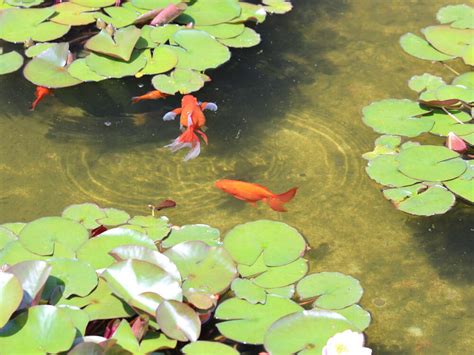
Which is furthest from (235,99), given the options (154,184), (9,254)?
(9,254)

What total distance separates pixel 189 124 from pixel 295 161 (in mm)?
366

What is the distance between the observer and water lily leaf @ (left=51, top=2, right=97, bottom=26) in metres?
3.06

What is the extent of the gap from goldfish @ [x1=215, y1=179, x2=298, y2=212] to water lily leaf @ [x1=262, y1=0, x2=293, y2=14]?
1001mm

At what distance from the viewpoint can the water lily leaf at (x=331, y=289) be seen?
6.70 feet

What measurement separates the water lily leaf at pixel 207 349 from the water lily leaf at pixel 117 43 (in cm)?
129

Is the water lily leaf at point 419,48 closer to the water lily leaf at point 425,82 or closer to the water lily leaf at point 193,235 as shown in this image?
the water lily leaf at point 425,82

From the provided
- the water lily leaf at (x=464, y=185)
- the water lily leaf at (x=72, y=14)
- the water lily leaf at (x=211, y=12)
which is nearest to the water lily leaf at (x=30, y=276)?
the water lily leaf at (x=464, y=185)

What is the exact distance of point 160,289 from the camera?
1.92 metres

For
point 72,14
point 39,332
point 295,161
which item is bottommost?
point 295,161

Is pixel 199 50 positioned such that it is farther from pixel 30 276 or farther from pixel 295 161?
pixel 30 276


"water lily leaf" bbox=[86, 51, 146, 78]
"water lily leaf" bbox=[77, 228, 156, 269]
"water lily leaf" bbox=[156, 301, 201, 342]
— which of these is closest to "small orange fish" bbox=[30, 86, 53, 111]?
"water lily leaf" bbox=[86, 51, 146, 78]

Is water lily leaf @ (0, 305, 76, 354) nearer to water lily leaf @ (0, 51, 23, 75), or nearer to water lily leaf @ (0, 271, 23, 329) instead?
water lily leaf @ (0, 271, 23, 329)

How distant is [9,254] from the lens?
211 cm

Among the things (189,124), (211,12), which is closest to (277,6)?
(211,12)
